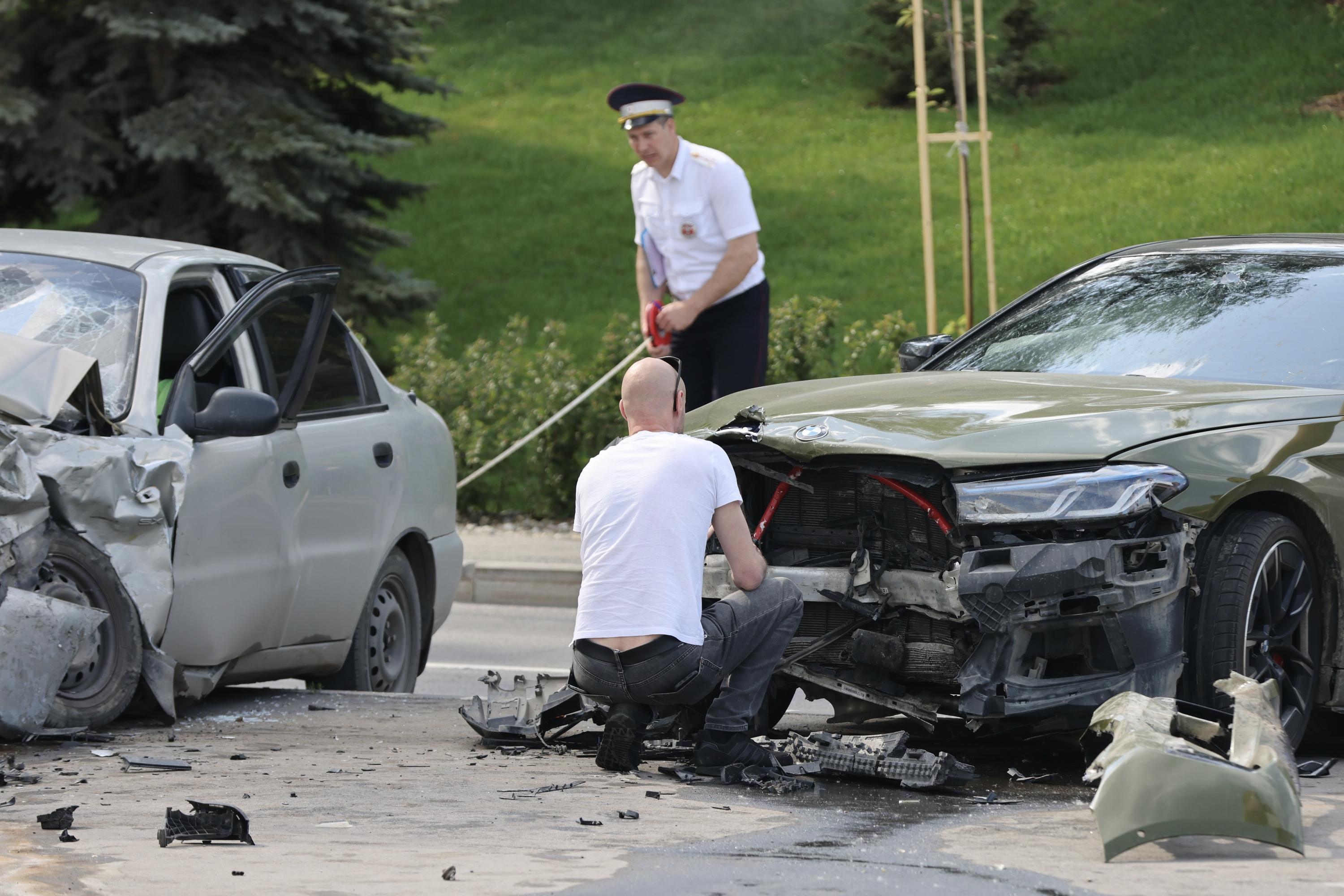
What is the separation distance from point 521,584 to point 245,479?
17.1 feet

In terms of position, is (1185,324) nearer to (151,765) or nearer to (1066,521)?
(1066,521)

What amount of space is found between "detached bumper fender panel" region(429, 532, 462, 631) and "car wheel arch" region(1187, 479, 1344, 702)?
3548 millimetres

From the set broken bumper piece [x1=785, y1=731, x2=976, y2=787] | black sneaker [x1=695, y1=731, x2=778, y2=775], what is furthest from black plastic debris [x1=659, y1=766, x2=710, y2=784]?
broken bumper piece [x1=785, y1=731, x2=976, y2=787]

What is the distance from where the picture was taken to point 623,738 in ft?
17.5

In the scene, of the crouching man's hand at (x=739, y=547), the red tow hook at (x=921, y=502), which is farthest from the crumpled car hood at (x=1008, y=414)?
the crouching man's hand at (x=739, y=547)

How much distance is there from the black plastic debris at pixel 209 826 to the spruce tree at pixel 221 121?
14.2m

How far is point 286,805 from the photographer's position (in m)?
4.72

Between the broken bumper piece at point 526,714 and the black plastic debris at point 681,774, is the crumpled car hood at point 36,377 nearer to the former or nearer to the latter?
the broken bumper piece at point 526,714

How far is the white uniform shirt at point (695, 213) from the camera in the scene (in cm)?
913

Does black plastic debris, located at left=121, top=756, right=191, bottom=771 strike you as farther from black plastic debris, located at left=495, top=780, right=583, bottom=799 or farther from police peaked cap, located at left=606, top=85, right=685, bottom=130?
police peaked cap, located at left=606, top=85, right=685, bottom=130

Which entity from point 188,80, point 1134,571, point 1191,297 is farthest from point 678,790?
point 188,80

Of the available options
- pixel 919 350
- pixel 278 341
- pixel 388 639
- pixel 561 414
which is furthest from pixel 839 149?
pixel 278 341

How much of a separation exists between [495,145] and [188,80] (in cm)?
1679

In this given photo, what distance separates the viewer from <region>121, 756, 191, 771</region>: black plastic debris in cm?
525
